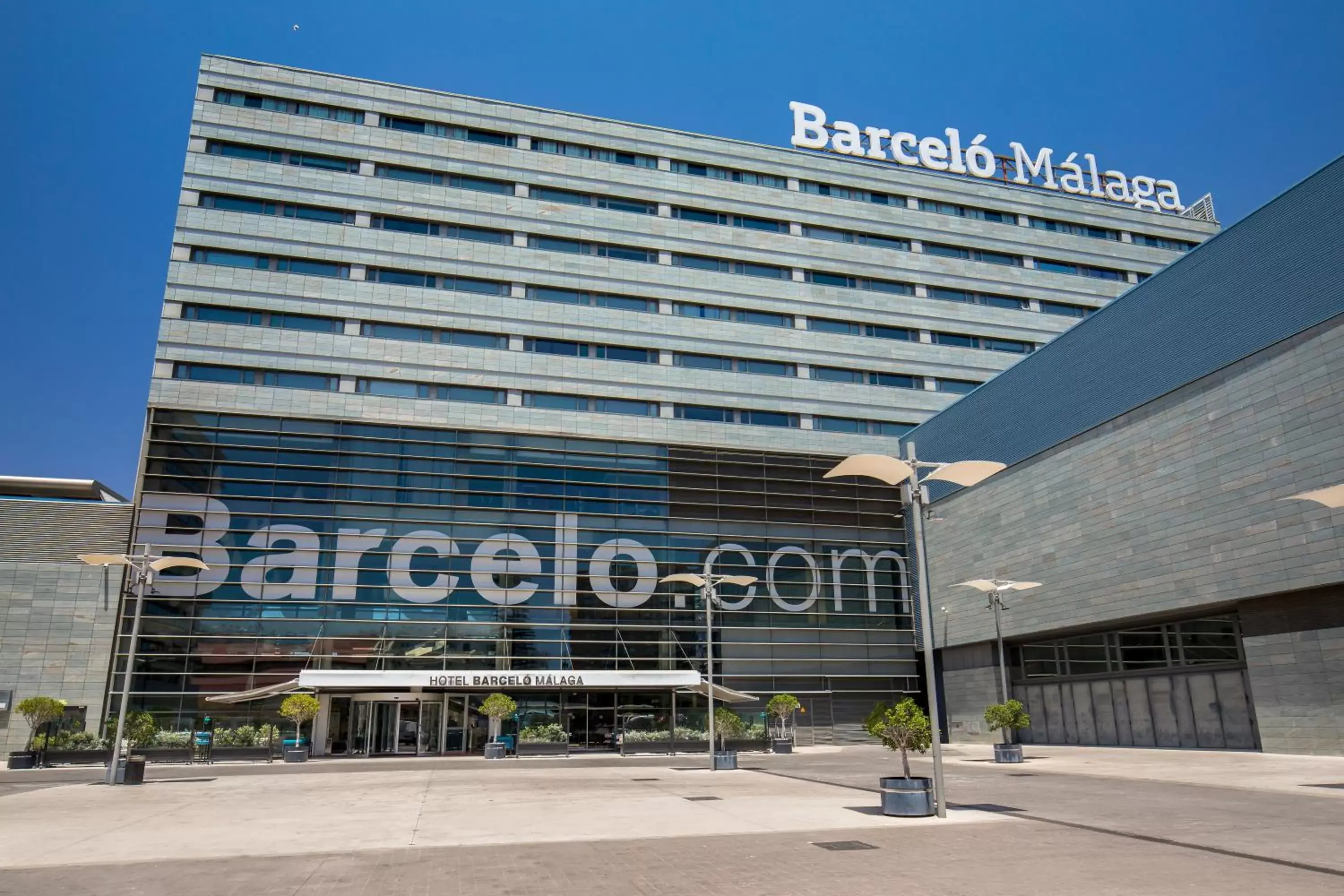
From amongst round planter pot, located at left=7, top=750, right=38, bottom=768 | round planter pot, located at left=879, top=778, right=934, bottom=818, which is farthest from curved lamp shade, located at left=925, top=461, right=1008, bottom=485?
round planter pot, located at left=7, top=750, right=38, bottom=768

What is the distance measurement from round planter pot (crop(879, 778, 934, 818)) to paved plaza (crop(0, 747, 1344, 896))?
0.38 m

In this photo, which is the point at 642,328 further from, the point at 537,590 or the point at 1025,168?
the point at 1025,168

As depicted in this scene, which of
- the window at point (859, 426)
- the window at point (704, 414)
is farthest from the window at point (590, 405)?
the window at point (859, 426)

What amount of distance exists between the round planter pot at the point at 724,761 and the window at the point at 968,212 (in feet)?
139

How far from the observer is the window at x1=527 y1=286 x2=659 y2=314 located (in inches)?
2072

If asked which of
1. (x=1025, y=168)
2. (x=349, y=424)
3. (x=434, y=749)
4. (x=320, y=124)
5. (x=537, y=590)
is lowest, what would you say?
(x=434, y=749)

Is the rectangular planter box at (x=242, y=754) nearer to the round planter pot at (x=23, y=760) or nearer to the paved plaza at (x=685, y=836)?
the round planter pot at (x=23, y=760)

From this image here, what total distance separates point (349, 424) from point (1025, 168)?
163 feet

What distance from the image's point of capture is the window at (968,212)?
61.9m

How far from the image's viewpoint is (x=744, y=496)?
52188 millimetres

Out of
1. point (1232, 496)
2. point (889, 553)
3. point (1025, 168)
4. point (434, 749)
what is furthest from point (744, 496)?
point (1025, 168)

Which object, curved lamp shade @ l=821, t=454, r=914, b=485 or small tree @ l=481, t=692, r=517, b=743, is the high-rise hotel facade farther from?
curved lamp shade @ l=821, t=454, r=914, b=485

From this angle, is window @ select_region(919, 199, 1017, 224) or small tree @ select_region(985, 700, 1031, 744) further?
window @ select_region(919, 199, 1017, 224)

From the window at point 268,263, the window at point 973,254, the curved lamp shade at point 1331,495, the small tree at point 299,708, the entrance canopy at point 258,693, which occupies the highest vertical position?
the window at point 973,254
